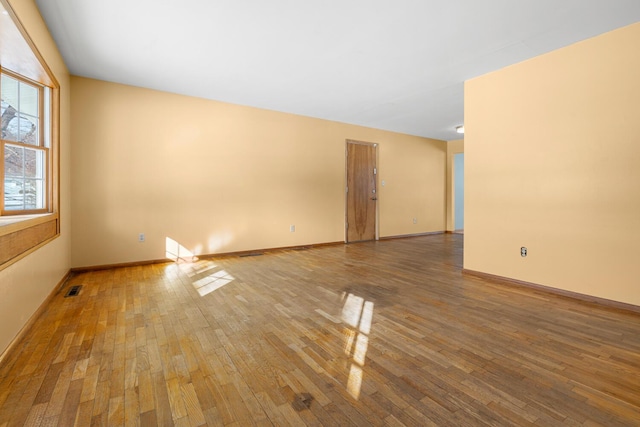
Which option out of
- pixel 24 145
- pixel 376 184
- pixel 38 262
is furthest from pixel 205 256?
pixel 376 184

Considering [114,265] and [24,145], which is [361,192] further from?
[24,145]

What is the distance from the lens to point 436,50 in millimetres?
3105

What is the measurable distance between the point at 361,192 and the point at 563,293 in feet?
13.5

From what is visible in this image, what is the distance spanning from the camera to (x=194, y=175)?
459 centimetres

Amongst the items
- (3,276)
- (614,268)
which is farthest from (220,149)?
(614,268)

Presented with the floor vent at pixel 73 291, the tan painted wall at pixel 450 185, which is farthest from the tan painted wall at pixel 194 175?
the tan painted wall at pixel 450 185

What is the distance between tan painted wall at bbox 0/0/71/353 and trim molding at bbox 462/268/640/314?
14.2ft

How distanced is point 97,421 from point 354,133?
6.05 m

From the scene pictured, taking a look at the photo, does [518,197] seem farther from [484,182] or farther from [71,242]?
[71,242]

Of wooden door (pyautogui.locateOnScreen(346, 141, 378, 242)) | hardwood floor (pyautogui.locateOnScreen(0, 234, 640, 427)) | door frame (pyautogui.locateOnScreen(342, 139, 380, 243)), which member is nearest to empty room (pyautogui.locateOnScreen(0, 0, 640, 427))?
hardwood floor (pyautogui.locateOnScreen(0, 234, 640, 427))

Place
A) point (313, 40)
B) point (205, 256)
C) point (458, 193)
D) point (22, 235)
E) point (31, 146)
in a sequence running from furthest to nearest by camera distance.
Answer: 1. point (458, 193)
2. point (205, 256)
3. point (313, 40)
4. point (31, 146)
5. point (22, 235)

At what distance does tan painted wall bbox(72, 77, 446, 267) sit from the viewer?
12.9 feet

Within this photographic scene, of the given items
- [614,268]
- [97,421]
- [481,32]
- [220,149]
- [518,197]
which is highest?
[481,32]

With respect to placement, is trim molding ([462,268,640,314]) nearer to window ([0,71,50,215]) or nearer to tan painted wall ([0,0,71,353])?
tan painted wall ([0,0,71,353])
